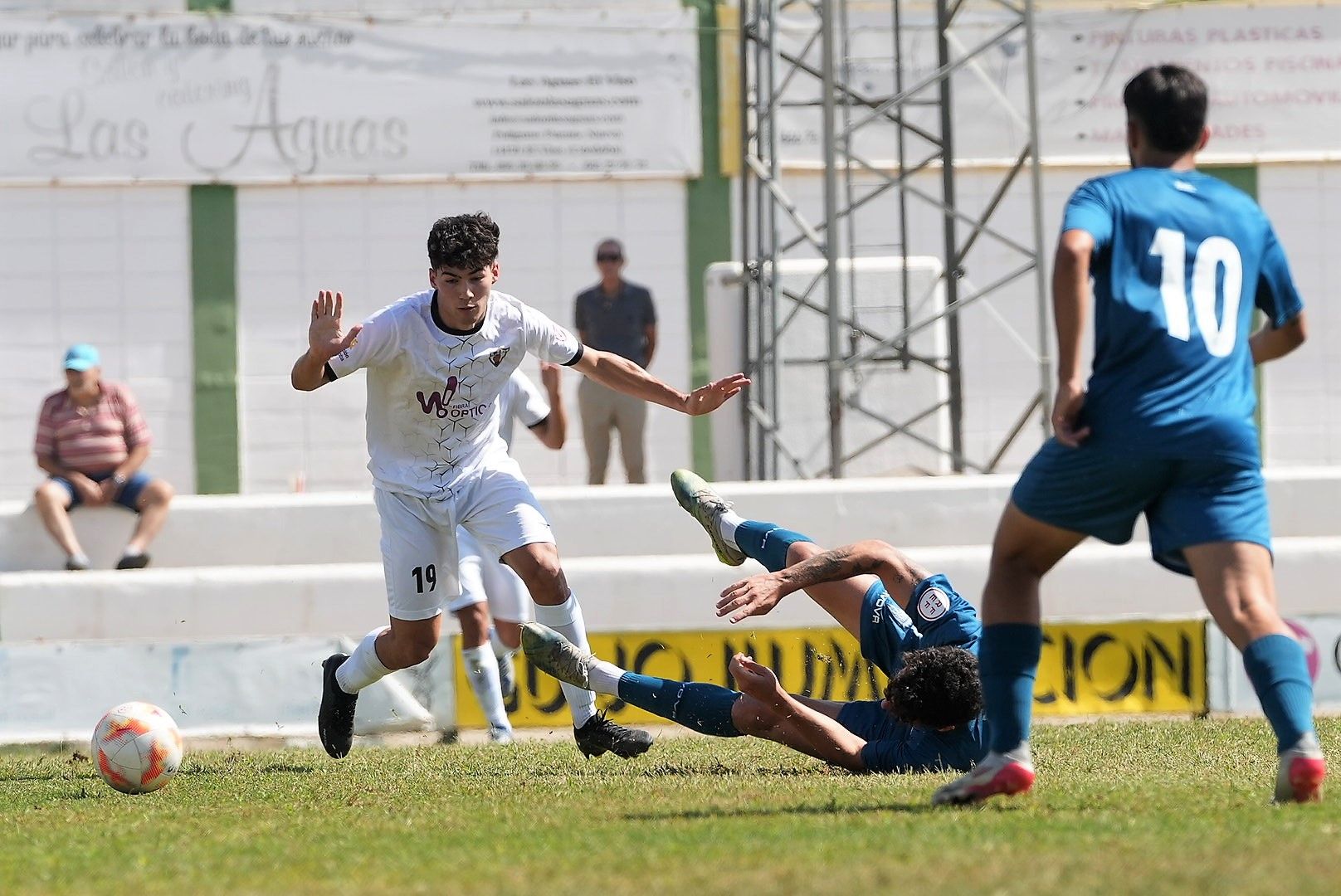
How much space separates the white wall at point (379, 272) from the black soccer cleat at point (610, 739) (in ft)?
36.0

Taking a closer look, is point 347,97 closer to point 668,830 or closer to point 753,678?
point 753,678

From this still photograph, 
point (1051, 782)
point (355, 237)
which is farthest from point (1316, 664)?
point (355, 237)

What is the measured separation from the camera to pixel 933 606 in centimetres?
617

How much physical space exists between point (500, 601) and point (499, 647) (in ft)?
0.99

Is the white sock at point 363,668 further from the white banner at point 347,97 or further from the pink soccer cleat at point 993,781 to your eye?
the white banner at point 347,97

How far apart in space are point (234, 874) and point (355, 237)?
46.8ft

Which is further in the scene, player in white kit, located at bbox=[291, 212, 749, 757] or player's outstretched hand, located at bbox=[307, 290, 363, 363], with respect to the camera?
player in white kit, located at bbox=[291, 212, 749, 757]

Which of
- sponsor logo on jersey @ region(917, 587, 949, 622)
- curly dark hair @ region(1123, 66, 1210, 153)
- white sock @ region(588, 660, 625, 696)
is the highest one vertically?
curly dark hair @ region(1123, 66, 1210, 153)

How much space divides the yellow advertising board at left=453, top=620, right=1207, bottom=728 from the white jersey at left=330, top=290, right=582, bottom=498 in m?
2.38

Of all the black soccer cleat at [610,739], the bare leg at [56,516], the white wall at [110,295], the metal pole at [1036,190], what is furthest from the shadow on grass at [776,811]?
the white wall at [110,295]

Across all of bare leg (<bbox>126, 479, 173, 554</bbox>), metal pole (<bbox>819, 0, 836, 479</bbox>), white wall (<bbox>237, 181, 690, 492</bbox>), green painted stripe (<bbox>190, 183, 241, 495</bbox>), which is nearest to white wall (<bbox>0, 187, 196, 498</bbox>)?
green painted stripe (<bbox>190, 183, 241, 495</bbox>)

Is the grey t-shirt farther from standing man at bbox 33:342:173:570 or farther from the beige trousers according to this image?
standing man at bbox 33:342:173:570

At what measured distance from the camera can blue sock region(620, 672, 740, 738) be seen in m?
6.02

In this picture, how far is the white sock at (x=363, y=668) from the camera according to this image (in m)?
7.00
